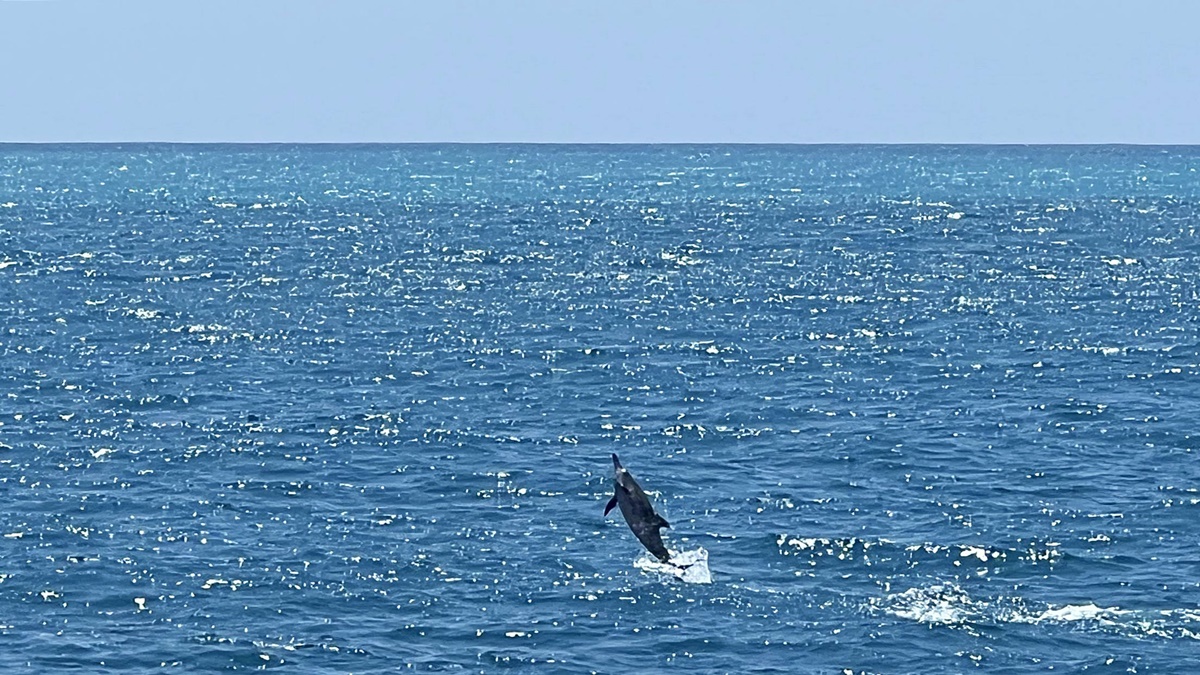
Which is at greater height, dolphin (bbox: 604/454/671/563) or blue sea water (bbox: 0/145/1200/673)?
dolphin (bbox: 604/454/671/563)

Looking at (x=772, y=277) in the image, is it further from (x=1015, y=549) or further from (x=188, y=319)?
(x=1015, y=549)

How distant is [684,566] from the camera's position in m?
43.3

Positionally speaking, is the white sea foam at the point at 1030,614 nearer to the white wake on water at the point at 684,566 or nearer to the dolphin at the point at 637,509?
the white wake on water at the point at 684,566

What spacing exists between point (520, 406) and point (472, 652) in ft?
88.2

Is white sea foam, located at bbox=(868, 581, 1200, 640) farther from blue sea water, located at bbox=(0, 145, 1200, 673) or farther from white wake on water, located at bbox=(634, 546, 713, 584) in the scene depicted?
white wake on water, located at bbox=(634, 546, 713, 584)

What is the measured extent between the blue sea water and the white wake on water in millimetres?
381

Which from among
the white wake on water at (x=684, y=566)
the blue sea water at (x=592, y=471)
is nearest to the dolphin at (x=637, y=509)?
the blue sea water at (x=592, y=471)

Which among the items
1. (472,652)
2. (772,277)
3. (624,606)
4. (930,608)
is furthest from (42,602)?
(772,277)

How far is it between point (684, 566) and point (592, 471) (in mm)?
10752

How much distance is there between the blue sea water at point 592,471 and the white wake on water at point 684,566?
381 mm

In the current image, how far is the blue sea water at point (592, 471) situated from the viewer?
38562 millimetres

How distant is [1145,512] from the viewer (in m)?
48.5

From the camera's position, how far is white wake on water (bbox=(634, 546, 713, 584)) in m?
42.6

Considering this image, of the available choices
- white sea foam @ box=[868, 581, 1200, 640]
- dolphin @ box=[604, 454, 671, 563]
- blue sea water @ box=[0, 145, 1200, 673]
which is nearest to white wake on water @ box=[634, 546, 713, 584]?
blue sea water @ box=[0, 145, 1200, 673]
